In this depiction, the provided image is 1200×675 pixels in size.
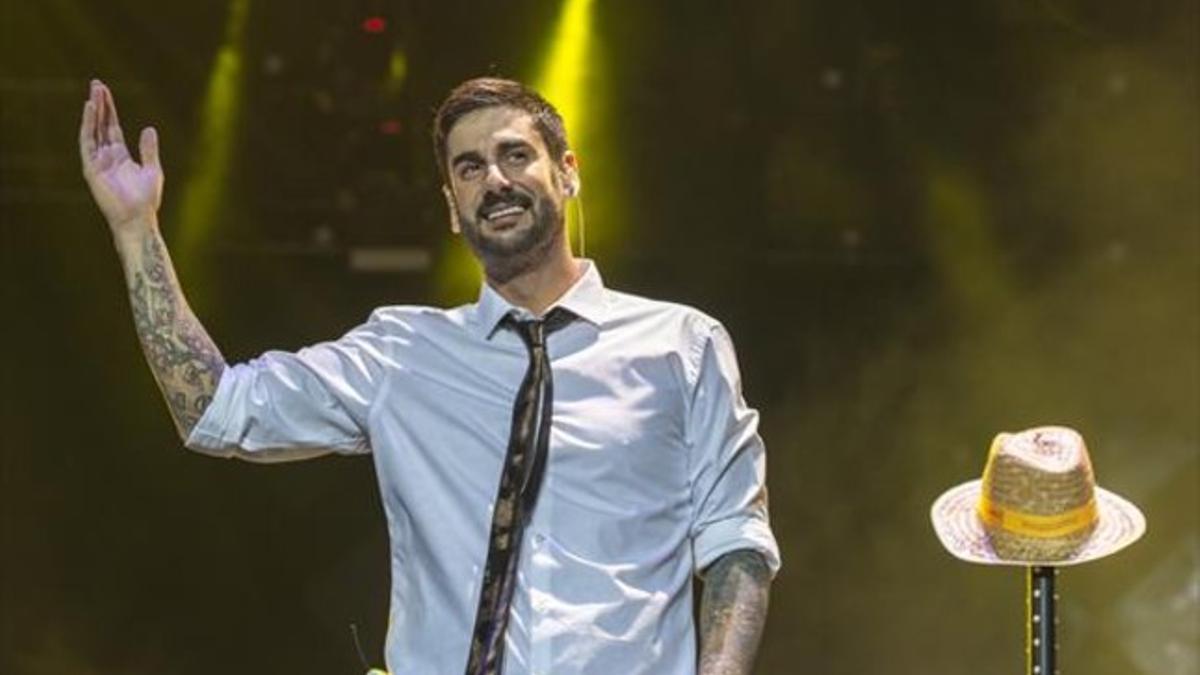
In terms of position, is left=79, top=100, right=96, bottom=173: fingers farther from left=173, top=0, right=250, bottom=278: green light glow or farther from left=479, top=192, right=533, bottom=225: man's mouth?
left=173, top=0, right=250, bottom=278: green light glow

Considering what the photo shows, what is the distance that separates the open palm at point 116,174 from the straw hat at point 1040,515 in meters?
1.19

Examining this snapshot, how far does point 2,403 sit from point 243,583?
730 millimetres

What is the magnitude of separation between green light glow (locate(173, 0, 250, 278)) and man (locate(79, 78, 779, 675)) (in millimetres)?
3050

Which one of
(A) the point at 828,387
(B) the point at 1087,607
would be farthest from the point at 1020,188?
(B) the point at 1087,607

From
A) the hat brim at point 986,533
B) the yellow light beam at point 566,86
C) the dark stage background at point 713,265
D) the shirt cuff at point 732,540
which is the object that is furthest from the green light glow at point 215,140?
the shirt cuff at point 732,540

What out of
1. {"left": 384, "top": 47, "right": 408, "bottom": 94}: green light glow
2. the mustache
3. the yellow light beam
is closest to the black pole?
the mustache

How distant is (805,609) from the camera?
5582 mm

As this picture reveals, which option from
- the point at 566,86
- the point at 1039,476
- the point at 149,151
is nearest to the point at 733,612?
the point at 149,151

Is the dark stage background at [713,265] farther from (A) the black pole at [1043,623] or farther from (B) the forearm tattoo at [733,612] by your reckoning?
(B) the forearm tattoo at [733,612]

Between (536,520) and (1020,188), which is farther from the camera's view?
(1020,188)

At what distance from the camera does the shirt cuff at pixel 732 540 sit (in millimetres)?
2148

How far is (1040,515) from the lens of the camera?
2.82 metres

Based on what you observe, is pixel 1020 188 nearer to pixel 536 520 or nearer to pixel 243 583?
pixel 243 583

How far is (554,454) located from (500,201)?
0.87ft
